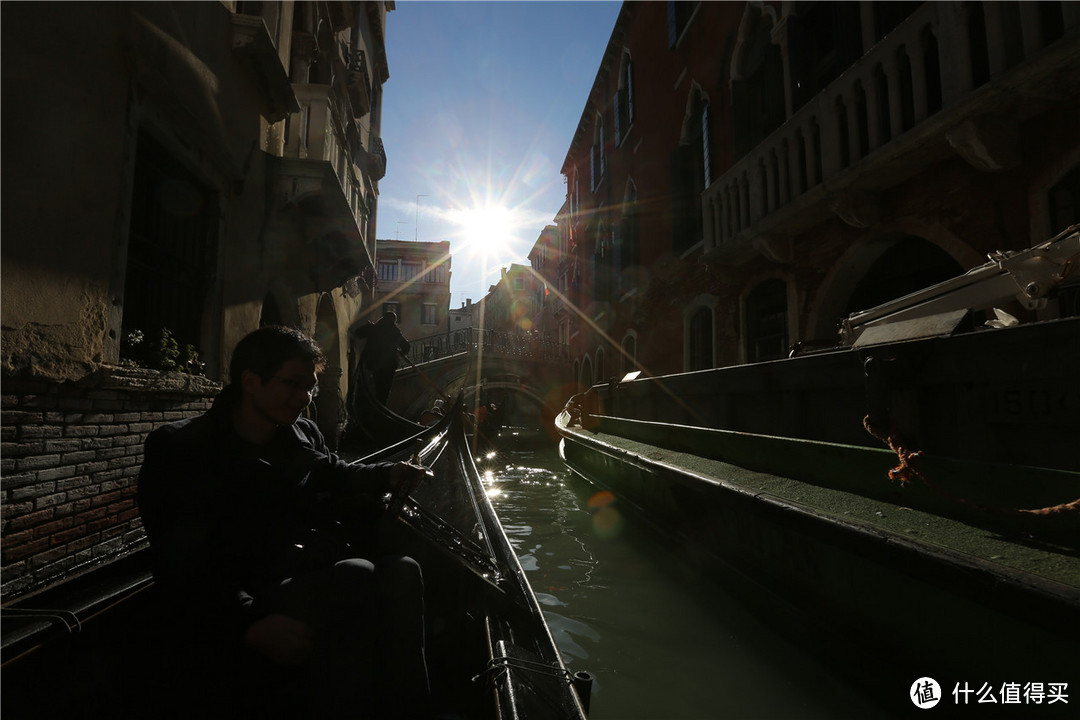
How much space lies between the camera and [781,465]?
9.72 ft

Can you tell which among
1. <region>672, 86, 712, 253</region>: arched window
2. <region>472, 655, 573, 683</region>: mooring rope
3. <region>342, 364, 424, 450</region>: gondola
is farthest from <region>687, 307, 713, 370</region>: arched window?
<region>472, 655, 573, 683</region>: mooring rope

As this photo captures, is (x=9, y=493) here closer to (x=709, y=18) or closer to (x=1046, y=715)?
(x=1046, y=715)

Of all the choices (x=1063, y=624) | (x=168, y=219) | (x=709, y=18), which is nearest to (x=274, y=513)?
(x=1063, y=624)

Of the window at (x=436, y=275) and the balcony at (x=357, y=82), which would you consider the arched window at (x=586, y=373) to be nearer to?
the balcony at (x=357, y=82)

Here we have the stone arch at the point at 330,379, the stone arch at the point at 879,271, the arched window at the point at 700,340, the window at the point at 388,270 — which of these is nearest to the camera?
the stone arch at the point at 879,271

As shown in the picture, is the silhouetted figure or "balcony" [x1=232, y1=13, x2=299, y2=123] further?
the silhouetted figure

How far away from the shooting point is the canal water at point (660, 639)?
220 cm

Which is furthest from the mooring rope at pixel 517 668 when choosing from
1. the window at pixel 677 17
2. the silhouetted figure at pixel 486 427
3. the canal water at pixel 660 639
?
the silhouetted figure at pixel 486 427

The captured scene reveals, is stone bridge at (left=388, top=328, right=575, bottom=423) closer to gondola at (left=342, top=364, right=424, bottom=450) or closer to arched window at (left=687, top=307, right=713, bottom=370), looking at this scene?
gondola at (left=342, top=364, right=424, bottom=450)

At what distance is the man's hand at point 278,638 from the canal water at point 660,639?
148 cm

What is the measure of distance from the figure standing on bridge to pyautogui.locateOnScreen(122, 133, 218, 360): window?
3191 millimetres

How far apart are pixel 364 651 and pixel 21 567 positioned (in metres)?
2.82

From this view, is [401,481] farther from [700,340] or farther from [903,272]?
[700,340]

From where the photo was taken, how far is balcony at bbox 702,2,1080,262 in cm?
334
